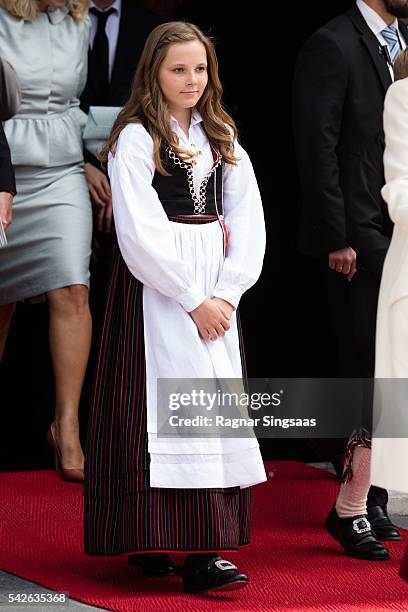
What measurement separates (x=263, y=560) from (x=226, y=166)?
1.30 metres

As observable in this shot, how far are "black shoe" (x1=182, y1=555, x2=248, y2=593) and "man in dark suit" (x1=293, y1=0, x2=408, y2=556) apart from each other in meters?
0.94

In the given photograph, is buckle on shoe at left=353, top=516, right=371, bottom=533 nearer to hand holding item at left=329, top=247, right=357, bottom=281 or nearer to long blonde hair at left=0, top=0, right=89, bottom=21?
hand holding item at left=329, top=247, right=357, bottom=281

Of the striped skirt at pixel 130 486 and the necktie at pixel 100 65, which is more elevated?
the necktie at pixel 100 65

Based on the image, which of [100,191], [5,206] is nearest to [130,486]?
[5,206]

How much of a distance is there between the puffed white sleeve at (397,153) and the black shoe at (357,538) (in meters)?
1.22

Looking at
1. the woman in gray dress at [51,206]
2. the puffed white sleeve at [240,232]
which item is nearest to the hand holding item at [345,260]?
the puffed white sleeve at [240,232]

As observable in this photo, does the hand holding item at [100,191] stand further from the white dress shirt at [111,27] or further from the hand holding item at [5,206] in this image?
the hand holding item at [5,206]

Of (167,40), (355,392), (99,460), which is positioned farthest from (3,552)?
(167,40)

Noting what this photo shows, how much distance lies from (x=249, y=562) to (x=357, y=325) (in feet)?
3.00

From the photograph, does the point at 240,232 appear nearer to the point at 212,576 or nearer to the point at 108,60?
the point at 212,576

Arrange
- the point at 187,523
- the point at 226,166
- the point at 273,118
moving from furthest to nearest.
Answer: the point at 273,118 → the point at 226,166 → the point at 187,523

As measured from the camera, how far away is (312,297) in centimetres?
686

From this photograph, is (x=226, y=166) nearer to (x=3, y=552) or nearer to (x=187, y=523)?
(x=187, y=523)

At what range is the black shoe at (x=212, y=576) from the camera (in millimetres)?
4402
